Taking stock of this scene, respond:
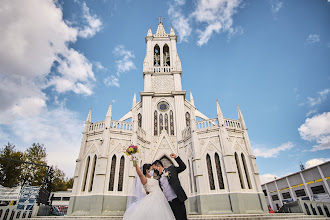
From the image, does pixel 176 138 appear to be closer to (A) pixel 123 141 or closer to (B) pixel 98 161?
(A) pixel 123 141

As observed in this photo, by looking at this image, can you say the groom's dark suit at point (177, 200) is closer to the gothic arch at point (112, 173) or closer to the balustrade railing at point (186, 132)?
the gothic arch at point (112, 173)

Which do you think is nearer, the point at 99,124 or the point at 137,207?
the point at 137,207

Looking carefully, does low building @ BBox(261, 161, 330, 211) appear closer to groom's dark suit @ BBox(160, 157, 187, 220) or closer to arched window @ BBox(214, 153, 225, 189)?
arched window @ BBox(214, 153, 225, 189)

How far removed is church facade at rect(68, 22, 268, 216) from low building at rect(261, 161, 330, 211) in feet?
21.5

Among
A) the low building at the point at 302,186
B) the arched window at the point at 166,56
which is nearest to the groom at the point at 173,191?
the low building at the point at 302,186

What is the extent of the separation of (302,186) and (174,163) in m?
20.3

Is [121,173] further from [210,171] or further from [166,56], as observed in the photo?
[166,56]

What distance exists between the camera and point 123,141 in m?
17.0

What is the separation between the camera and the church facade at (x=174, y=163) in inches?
568

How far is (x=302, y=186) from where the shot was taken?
24750 millimetres

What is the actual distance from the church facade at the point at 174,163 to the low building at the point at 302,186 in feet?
21.5

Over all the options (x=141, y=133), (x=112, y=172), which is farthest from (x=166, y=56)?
(x=112, y=172)

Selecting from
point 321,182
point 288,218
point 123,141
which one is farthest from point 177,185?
point 321,182

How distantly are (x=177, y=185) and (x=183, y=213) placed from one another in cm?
67
